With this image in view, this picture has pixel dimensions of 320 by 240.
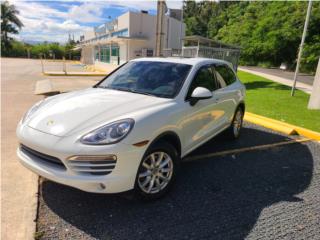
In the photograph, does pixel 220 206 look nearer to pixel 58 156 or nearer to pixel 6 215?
pixel 58 156

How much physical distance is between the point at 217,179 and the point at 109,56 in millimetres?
27958

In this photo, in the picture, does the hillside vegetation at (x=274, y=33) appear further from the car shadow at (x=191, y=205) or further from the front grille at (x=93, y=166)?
the front grille at (x=93, y=166)

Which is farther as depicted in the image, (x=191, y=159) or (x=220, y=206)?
(x=191, y=159)

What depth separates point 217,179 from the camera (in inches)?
160

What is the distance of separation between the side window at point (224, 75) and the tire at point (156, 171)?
6.88 feet

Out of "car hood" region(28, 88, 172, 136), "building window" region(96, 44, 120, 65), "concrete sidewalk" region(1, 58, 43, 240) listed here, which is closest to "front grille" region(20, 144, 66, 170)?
"car hood" region(28, 88, 172, 136)

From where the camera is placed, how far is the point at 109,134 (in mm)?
2814

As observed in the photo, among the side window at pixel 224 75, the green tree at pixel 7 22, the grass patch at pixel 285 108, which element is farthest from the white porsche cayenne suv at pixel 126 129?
the green tree at pixel 7 22

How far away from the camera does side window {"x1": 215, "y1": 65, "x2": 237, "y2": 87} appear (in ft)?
16.3

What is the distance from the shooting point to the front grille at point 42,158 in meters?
2.82

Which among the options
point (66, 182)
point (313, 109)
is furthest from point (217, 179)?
point (313, 109)

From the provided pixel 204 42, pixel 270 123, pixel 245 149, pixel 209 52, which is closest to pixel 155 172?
pixel 245 149

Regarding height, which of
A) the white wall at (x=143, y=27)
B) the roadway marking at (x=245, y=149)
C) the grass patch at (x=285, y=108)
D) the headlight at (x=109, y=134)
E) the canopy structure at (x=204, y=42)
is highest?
the white wall at (x=143, y=27)

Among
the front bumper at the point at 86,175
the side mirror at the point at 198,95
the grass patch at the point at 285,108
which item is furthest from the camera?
the grass patch at the point at 285,108
